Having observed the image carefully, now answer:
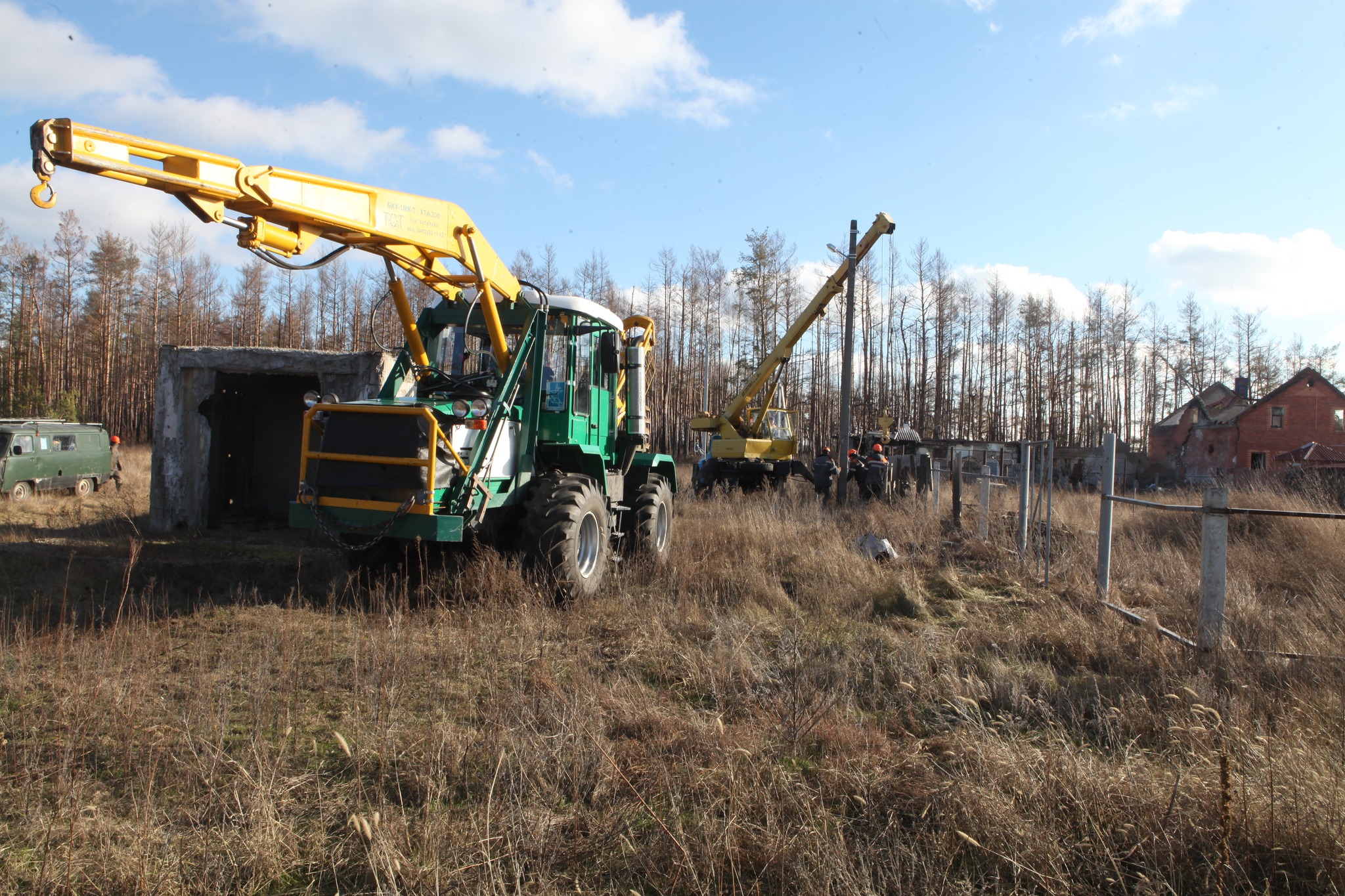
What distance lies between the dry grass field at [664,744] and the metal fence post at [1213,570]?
22 cm

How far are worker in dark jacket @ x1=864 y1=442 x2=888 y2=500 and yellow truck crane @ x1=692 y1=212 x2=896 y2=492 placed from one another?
3.00 metres

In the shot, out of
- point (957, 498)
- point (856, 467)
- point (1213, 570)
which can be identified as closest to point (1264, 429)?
point (856, 467)

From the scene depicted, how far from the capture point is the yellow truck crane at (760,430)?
19078mm

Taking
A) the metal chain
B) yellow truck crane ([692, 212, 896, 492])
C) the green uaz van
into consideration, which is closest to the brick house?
yellow truck crane ([692, 212, 896, 492])

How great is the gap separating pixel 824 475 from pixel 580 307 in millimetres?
9721

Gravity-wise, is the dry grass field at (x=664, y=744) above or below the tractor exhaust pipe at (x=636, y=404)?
below

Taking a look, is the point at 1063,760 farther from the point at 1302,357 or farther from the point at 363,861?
the point at 1302,357

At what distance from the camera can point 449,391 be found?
24.0 feet

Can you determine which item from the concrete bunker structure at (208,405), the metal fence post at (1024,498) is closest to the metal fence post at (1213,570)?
the metal fence post at (1024,498)

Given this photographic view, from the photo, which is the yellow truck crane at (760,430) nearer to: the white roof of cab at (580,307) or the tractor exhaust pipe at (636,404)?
the tractor exhaust pipe at (636,404)

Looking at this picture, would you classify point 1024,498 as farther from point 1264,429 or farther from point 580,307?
point 1264,429

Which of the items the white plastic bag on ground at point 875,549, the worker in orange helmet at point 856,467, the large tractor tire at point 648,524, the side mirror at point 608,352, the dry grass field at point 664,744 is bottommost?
the dry grass field at point 664,744

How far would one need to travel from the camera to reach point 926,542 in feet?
34.7

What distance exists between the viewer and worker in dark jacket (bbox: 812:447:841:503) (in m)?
16.3
